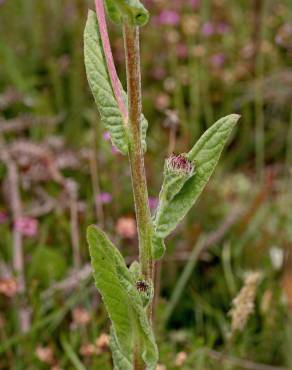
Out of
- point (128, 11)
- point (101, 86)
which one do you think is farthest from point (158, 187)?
point (128, 11)

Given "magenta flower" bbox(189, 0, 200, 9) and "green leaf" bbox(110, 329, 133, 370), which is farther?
"magenta flower" bbox(189, 0, 200, 9)

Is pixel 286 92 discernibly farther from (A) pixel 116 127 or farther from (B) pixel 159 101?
(A) pixel 116 127

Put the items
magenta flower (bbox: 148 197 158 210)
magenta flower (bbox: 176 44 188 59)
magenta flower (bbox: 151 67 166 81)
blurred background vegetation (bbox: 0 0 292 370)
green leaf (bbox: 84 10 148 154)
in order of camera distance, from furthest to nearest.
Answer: magenta flower (bbox: 176 44 188 59)
magenta flower (bbox: 151 67 166 81)
magenta flower (bbox: 148 197 158 210)
blurred background vegetation (bbox: 0 0 292 370)
green leaf (bbox: 84 10 148 154)

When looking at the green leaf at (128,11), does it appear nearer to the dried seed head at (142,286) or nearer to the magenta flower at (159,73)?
the dried seed head at (142,286)

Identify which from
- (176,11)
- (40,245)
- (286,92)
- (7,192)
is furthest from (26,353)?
(176,11)

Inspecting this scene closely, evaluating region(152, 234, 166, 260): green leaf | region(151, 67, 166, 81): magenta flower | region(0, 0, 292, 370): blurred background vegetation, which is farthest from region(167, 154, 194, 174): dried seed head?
region(151, 67, 166, 81): magenta flower

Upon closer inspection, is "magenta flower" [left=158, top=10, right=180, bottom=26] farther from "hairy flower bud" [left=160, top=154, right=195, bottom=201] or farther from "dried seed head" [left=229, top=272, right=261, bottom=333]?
"hairy flower bud" [left=160, top=154, right=195, bottom=201]
